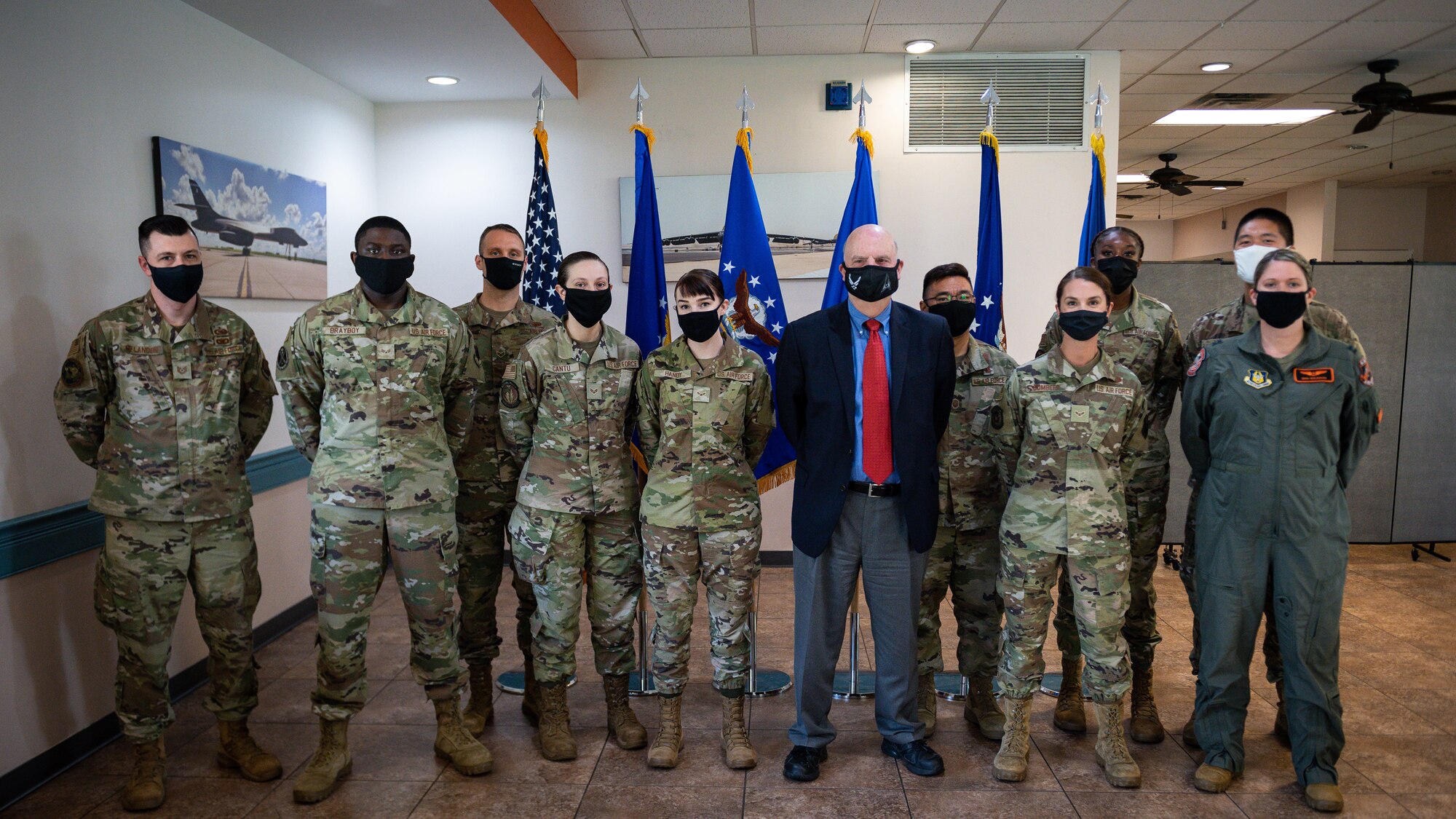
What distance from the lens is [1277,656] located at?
325cm

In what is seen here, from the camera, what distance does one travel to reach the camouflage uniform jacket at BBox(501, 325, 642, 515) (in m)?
3.02

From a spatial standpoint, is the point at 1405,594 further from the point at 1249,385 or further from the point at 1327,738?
the point at 1249,385

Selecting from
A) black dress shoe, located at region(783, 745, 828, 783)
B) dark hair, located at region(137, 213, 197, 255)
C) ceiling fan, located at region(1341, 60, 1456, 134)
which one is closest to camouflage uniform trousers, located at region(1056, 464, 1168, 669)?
black dress shoe, located at region(783, 745, 828, 783)

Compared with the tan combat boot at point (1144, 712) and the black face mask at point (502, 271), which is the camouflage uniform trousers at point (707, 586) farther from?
the tan combat boot at point (1144, 712)

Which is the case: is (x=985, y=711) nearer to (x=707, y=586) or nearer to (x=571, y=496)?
(x=707, y=586)

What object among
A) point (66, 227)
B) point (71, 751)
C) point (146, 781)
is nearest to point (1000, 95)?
point (66, 227)

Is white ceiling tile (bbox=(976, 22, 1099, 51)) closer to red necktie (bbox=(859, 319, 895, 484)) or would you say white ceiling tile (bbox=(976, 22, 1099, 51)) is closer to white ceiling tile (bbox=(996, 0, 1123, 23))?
white ceiling tile (bbox=(996, 0, 1123, 23))

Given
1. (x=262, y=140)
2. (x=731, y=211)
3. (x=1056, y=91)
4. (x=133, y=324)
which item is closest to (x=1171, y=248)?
(x=1056, y=91)

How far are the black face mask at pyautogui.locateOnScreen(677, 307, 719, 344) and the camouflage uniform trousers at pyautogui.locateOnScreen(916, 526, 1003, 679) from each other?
3.56 feet

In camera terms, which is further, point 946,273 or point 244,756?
point 946,273

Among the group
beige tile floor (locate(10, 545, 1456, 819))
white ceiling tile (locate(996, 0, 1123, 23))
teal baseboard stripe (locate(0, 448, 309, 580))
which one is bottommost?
beige tile floor (locate(10, 545, 1456, 819))

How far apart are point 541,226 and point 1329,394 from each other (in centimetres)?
309

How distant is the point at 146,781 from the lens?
112 inches

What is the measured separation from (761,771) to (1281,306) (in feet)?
7.29
